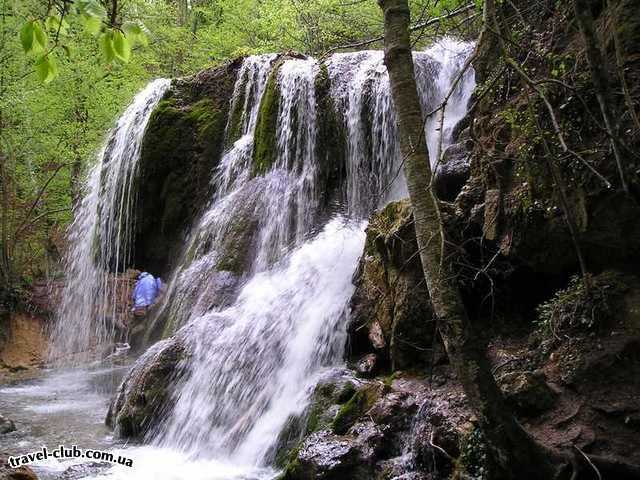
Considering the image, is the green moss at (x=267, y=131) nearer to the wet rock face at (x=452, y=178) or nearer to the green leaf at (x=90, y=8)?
the wet rock face at (x=452, y=178)

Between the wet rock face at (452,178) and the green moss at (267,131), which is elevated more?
the green moss at (267,131)

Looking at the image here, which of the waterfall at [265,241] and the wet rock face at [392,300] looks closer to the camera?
the wet rock face at [392,300]

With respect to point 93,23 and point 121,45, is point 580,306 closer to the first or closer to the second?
point 121,45

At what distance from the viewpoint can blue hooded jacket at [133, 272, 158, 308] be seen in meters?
12.0

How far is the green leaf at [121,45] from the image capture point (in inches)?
76.2

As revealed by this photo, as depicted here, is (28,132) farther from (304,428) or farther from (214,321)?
(304,428)

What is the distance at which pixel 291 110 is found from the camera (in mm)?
10180

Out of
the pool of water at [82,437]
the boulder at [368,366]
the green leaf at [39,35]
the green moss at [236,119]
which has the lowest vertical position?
the pool of water at [82,437]

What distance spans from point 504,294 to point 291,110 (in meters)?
6.28

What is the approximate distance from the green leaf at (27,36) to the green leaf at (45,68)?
94 mm

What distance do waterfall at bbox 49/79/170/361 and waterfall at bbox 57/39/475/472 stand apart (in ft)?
0.14

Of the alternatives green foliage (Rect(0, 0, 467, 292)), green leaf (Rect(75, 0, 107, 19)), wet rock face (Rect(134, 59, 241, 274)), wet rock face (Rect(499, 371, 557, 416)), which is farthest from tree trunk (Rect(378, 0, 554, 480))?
green foliage (Rect(0, 0, 467, 292))

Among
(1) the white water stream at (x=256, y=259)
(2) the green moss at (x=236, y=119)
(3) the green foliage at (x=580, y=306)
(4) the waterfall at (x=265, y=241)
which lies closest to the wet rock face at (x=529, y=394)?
(3) the green foliage at (x=580, y=306)

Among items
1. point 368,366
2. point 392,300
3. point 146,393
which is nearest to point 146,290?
point 146,393
